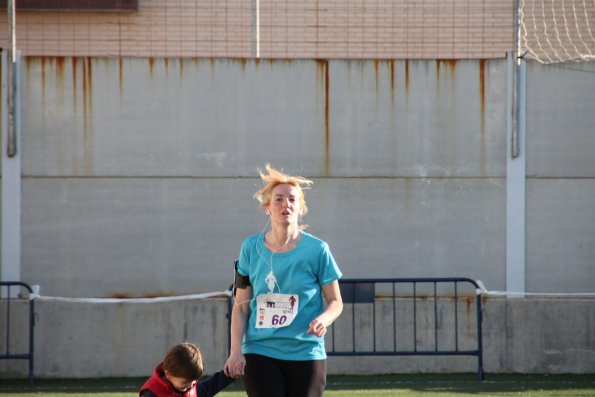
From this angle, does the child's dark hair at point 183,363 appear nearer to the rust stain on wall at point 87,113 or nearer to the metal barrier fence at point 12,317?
the metal barrier fence at point 12,317

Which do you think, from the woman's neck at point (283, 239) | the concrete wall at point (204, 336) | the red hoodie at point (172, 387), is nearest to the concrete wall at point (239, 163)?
the concrete wall at point (204, 336)

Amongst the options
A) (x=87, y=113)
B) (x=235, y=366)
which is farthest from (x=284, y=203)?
(x=87, y=113)

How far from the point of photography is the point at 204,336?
443 inches

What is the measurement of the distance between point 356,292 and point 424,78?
2.56m

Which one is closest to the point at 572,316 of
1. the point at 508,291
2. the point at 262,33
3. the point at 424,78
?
the point at 508,291

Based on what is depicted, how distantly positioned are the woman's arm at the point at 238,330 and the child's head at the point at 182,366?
15 centimetres

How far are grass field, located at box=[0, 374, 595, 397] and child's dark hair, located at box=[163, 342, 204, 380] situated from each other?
4.51 meters

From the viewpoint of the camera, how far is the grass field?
9685 mm

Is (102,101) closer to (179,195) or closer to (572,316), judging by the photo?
(179,195)

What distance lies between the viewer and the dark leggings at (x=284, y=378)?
5137 mm

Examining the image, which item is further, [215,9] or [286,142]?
[215,9]

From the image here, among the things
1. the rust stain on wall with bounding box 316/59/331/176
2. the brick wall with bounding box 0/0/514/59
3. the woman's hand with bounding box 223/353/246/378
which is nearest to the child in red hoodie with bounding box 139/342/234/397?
the woman's hand with bounding box 223/353/246/378

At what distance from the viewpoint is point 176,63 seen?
11.6 m

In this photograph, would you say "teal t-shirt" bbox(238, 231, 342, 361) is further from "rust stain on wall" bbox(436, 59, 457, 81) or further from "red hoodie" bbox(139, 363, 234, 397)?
"rust stain on wall" bbox(436, 59, 457, 81)
